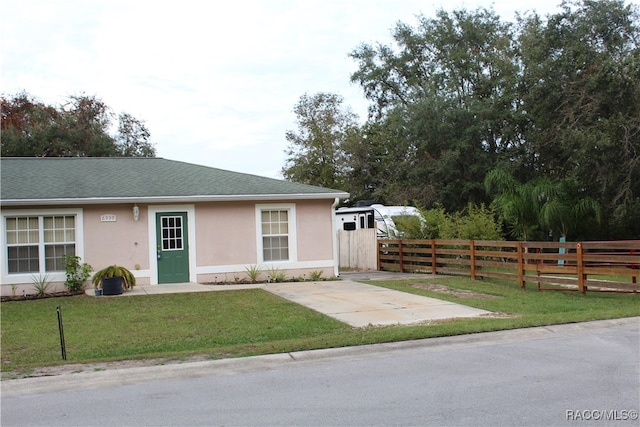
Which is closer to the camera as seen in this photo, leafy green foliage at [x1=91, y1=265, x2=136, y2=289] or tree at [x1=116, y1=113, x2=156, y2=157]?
leafy green foliage at [x1=91, y1=265, x2=136, y2=289]

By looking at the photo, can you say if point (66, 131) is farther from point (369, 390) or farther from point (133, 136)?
point (369, 390)

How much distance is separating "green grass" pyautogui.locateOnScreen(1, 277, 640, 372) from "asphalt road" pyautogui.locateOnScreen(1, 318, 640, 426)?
71cm

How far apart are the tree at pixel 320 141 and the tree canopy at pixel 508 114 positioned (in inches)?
22.8

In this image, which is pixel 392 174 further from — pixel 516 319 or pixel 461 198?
pixel 516 319

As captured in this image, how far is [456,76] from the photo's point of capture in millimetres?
31844

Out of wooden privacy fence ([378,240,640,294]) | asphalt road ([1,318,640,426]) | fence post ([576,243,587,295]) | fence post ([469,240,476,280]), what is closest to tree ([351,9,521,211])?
wooden privacy fence ([378,240,640,294])

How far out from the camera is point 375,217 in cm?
2434

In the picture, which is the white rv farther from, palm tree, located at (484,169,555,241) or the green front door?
the green front door

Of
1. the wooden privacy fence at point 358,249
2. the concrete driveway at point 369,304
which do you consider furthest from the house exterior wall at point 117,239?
the wooden privacy fence at point 358,249

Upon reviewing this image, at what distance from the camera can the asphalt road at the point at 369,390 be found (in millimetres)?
5180

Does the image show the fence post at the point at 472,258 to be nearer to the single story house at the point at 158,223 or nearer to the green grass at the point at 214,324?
the green grass at the point at 214,324

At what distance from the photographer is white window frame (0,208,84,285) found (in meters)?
14.9

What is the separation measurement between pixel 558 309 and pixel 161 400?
8247 millimetres

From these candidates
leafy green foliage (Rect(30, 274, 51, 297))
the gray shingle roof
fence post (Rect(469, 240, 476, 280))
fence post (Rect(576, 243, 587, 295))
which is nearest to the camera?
fence post (Rect(576, 243, 587, 295))
